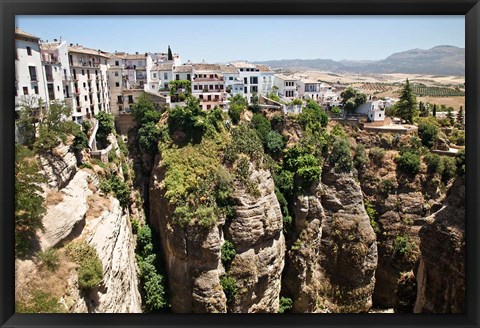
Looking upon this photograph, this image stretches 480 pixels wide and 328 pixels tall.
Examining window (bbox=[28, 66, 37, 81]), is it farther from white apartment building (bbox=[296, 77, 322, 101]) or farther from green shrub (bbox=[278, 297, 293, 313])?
white apartment building (bbox=[296, 77, 322, 101])

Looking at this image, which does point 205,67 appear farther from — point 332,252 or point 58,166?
point 332,252

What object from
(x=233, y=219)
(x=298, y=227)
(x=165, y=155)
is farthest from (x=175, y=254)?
(x=298, y=227)

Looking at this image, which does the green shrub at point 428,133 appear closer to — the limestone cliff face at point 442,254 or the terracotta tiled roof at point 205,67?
the limestone cliff face at point 442,254

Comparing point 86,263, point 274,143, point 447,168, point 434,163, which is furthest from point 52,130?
point 447,168

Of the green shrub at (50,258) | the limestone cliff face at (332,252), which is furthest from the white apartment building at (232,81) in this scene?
→ the green shrub at (50,258)

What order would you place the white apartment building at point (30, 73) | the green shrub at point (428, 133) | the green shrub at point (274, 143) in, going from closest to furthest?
1. the white apartment building at point (30, 73)
2. the green shrub at point (274, 143)
3. the green shrub at point (428, 133)
